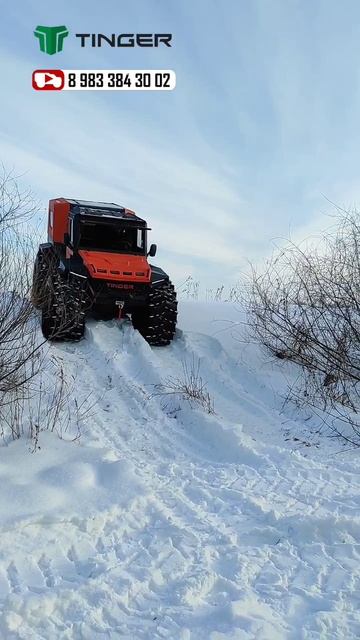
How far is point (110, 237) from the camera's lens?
410 inches

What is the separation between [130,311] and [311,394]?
382cm

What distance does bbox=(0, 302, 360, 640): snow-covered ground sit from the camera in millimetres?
2900

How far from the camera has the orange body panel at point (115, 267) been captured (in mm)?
9438

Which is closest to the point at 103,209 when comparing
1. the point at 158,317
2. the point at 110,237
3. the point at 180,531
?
the point at 110,237

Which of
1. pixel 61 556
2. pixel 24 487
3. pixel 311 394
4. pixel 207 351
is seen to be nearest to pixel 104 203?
pixel 207 351

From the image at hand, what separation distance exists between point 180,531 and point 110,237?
7403 mm

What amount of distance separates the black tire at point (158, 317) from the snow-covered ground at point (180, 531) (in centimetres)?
297

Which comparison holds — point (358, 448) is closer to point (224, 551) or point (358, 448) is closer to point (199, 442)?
point (199, 442)

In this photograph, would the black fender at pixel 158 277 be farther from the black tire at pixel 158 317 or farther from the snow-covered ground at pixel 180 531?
the snow-covered ground at pixel 180 531

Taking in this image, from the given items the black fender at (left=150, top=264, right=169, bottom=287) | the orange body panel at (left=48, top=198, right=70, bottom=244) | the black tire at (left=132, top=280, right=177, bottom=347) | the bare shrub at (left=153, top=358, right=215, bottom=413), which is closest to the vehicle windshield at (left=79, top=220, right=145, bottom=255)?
the black fender at (left=150, top=264, right=169, bottom=287)

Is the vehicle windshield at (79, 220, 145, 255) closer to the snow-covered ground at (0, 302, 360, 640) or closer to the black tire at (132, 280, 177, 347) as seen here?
the black tire at (132, 280, 177, 347)

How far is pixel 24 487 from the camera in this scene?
415 centimetres

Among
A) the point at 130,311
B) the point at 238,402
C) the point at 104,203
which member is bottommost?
the point at 238,402

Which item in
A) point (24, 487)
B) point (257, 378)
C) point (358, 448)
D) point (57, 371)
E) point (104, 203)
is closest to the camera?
point (24, 487)
